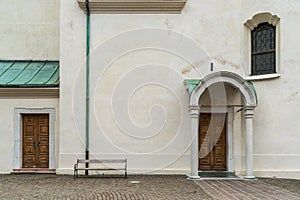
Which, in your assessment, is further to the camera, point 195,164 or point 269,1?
point 269,1

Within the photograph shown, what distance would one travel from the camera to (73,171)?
665 inches

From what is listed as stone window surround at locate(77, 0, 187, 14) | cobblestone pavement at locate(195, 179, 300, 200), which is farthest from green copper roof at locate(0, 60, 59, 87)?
cobblestone pavement at locate(195, 179, 300, 200)

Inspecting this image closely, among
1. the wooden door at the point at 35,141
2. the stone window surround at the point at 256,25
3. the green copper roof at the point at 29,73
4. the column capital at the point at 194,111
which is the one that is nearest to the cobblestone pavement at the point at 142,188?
the wooden door at the point at 35,141

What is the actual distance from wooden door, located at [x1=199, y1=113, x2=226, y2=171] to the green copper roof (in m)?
5.98

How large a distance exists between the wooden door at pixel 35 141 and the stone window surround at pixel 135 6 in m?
4.67

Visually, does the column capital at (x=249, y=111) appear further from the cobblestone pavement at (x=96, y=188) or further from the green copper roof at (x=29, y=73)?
the green copper roof at (x=29, y=73)

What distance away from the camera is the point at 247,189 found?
1343cm

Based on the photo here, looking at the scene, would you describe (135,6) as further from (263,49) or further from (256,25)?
(263,49)

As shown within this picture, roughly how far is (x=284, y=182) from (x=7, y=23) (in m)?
13.2

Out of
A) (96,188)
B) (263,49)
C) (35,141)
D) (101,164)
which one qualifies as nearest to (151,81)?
(101,164)

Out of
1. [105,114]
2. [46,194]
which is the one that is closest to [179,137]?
[105,114]

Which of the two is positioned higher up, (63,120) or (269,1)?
(269,1)

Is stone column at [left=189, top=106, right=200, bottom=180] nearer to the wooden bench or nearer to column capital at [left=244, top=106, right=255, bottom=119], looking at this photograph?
column capital at [left=244, top=106, right=255, bottom=119]

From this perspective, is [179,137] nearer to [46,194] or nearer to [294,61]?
[294,61]
